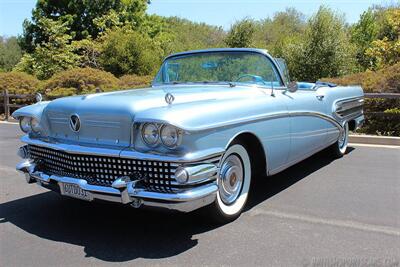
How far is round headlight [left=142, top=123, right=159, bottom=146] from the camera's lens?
3.52 metres

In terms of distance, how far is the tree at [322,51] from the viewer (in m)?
21.7

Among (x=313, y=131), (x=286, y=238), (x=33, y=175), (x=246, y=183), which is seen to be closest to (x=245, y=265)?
(x=286, y=238)

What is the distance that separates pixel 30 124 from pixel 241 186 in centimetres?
223

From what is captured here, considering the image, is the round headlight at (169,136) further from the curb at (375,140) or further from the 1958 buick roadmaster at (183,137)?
the curb at (375,140)

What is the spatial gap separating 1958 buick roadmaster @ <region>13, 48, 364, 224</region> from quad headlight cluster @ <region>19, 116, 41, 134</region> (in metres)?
0.01

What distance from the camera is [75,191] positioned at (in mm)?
3854

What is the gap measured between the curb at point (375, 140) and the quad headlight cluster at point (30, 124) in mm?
6613

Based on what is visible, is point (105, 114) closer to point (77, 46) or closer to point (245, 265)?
point (245, 265)

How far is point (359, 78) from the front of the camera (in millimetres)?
11844

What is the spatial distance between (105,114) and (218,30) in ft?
249

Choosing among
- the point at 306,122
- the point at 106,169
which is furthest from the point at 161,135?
the point at 306,122

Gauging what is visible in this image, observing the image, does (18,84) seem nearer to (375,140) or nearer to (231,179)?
(375,140)

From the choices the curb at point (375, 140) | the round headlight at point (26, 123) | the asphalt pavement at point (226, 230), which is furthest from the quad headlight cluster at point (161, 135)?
the curb at point (375, 140)

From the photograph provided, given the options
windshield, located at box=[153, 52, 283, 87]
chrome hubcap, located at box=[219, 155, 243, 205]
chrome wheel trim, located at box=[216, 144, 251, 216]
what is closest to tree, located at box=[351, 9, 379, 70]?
windshield, located at box=[153, 52, 283, 87]
